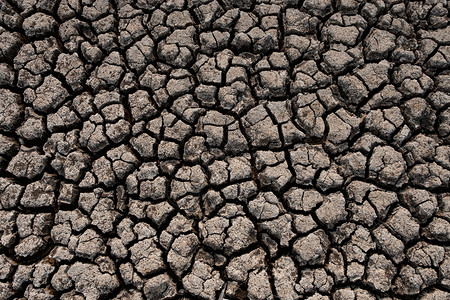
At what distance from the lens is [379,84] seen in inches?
103

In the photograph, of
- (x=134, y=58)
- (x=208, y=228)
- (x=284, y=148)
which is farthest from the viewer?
(x=134, y=58)

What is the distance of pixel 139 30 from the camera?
278 cm

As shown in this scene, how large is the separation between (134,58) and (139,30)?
203 mm

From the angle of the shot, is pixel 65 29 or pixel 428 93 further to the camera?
pixel 65 29

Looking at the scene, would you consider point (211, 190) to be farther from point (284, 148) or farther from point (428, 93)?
point (428, 93)

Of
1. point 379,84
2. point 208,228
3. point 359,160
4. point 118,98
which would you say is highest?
point 379,84

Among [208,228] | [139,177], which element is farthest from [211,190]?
[139,177]

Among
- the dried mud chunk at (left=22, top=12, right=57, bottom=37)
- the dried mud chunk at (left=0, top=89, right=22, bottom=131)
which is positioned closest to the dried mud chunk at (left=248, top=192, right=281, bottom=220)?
the dried mud chunk at (left=0, top=89, right=22, bottom=131)

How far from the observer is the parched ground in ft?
7.29

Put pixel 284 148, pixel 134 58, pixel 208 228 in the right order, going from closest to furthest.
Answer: pixel 208 228 < pixel 284 148 < pixel 134 58

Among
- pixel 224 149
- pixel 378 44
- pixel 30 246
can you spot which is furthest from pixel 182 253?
pixel 378 44

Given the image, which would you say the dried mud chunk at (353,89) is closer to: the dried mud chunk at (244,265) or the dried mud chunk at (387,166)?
the dried mud chunk at (387,166)

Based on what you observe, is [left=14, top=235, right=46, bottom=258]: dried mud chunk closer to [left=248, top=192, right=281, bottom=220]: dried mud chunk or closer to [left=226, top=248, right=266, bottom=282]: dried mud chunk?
[left=226, top=248, right=266, bottom=282]: dried mud chunk

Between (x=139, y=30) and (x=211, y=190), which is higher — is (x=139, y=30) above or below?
above
